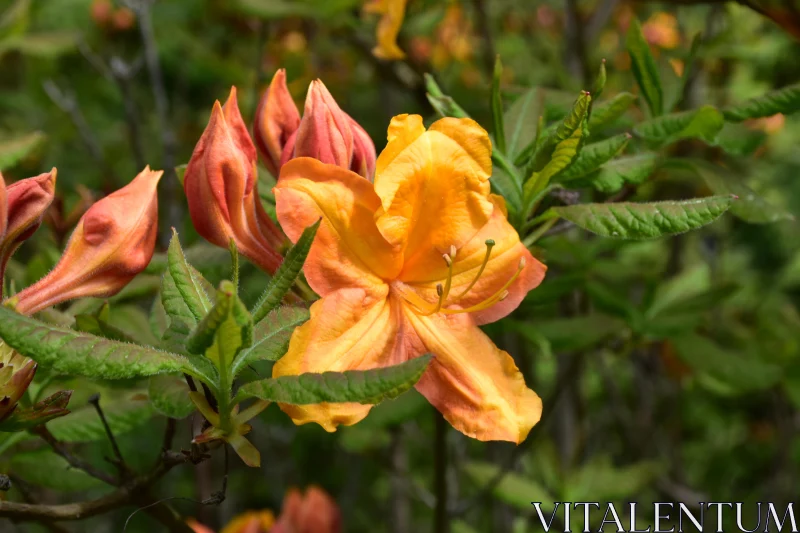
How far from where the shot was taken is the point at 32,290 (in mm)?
954

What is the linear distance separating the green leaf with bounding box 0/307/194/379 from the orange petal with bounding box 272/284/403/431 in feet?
0.47

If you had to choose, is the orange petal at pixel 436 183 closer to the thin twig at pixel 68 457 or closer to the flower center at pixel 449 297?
the flower center at pixel 449 297

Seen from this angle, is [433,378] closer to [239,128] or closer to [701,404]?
[239,128]

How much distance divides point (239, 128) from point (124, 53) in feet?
9.32

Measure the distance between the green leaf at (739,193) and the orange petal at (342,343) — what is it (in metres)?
0.50

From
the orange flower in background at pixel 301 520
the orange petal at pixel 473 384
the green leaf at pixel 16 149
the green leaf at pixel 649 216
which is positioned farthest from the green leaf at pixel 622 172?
the orange flower in background at pixel 301 520

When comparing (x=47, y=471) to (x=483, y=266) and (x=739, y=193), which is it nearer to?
(x=483, y=266)

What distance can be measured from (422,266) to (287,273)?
245 mm

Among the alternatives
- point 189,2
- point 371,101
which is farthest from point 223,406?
point 371,101

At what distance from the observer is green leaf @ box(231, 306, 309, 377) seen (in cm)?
84

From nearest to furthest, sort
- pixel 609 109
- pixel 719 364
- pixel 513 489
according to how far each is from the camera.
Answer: pixel 609 109 → pixel 719 364 → pixel 513 489

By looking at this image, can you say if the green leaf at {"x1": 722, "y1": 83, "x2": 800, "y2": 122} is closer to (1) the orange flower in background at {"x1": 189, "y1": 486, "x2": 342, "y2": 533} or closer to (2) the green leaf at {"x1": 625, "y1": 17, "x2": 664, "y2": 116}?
(2) the green leaf at {"x1": 625, "y1": 17, "x2": 664, "y2": 116}

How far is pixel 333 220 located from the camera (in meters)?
0.93

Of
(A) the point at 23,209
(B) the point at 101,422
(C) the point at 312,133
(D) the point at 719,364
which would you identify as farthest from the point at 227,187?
(D) the point at 719,364
